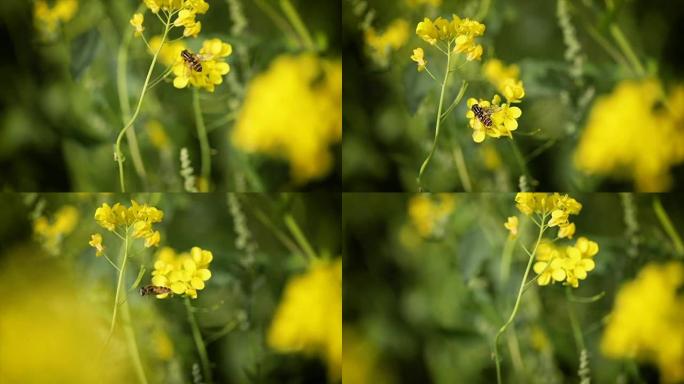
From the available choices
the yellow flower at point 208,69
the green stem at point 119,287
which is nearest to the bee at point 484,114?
the yellow flower at point 208,69

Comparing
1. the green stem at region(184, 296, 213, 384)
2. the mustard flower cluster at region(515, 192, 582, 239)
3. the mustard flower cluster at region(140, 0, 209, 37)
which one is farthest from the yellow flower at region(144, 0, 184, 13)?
the mustard flower cluster at region(515, 192, 582, 239)

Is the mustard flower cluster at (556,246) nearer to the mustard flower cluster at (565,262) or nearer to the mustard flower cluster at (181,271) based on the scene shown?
the mustard flower cluster at (565,262)

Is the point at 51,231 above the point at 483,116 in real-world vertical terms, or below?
below

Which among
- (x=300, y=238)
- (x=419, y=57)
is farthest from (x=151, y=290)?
(x=419, y=57)

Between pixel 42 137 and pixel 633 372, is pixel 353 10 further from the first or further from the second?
pixel 633 372

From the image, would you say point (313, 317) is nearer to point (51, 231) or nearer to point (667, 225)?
point (51, 231)
